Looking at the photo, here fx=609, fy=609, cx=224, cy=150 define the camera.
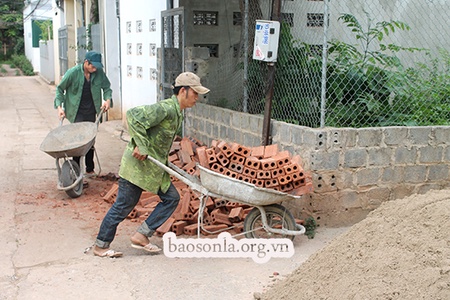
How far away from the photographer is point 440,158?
7.24 m

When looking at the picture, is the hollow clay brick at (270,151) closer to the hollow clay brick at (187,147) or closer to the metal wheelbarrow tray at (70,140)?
the hollow clay brick at (187,147)

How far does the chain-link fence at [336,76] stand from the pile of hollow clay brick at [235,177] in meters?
0.92

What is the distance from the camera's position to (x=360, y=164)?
6.81 m

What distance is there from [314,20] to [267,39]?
75cm

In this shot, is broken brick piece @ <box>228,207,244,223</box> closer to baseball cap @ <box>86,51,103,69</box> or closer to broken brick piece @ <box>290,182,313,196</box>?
broken brick piece @ <box>290,182,313,196</box>

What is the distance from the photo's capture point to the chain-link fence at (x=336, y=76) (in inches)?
279

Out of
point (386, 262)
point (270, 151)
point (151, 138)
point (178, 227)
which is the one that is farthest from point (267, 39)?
point (386, 262)

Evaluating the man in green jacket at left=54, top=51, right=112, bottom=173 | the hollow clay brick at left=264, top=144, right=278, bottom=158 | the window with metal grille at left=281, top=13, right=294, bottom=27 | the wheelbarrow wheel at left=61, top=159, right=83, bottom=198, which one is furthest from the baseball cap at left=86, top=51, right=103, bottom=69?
the hollow clay brick at left=264, top=144, right=278, bottom=158

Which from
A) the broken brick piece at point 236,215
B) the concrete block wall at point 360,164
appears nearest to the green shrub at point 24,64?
the concrete block wall at point 360,164

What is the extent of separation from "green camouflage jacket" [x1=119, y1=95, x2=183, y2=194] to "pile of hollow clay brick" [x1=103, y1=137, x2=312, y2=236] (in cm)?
72

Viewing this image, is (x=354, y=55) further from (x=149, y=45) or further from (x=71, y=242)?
(x=149, y=45)

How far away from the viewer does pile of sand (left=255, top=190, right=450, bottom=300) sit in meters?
3.94

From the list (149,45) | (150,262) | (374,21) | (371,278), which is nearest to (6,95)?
(149,45)

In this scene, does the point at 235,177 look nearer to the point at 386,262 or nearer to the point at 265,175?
the point at 265,175
